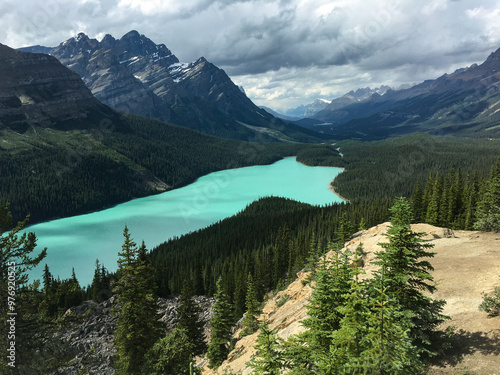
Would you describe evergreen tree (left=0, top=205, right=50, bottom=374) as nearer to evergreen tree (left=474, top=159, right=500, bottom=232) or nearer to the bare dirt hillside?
the bare dirt hillside

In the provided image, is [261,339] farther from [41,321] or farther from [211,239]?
[211,239]

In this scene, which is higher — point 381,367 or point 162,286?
point 381,367

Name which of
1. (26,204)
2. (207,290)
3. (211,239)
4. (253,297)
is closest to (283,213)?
(211,239)

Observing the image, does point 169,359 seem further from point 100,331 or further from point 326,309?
point 100,331

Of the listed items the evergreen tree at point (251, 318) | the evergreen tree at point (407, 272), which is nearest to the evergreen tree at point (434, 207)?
the evergreen tree at point (251, 318)

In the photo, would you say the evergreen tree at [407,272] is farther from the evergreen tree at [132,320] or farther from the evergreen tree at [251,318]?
the evergreen tree at [251,318]

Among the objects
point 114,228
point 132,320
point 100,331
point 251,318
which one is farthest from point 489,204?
point 114,228
